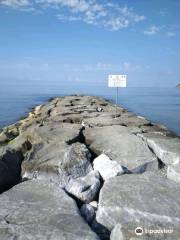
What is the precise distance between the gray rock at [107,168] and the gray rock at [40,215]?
1015 mm

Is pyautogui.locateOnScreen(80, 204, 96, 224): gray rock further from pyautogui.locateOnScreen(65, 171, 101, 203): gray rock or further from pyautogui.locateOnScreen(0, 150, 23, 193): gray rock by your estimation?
pyautogui.locateOnScreen(0, 150, 23, 193): gray rock

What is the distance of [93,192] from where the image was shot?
16.9ft

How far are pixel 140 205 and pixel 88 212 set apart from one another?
81cm

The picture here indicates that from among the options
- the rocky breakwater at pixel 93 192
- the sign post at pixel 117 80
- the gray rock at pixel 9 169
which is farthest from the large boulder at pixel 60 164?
the sign post at pixel 117 80

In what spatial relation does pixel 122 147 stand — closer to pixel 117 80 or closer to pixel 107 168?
pixel 107 168

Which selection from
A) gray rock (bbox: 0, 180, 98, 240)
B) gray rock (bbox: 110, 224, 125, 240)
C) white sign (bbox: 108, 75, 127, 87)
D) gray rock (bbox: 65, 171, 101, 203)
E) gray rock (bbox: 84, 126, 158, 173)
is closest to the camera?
gray rock (bbox: 110, 224, 125, 240)

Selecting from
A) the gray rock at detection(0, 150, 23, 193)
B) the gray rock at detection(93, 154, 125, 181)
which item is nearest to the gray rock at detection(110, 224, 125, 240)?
the gray rock at detection(93, 154, 125, 181)

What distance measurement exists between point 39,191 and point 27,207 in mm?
598

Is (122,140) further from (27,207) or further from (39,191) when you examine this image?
(27,207)

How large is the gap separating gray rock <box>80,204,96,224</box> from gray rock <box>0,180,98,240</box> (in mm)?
242

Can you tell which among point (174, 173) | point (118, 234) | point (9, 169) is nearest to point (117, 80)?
point (174, 173)

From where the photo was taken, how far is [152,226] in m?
3.95

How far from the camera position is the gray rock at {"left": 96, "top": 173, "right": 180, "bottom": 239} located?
406cm

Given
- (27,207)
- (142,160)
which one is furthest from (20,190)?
(142,160)
